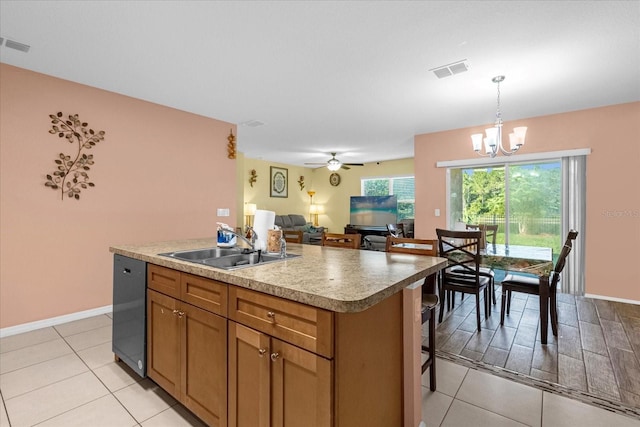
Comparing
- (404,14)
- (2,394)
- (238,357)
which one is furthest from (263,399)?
(404,14)

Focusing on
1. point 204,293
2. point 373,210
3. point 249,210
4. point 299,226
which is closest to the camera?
point 204,293

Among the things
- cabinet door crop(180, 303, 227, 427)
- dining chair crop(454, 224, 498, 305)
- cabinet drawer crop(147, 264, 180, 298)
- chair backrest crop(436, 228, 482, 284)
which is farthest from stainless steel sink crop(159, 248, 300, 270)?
dining chair crop(454, 224, 498, 305)

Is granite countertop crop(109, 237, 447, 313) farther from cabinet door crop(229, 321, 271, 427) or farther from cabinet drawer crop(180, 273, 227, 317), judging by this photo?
cabinet door crop(229, 321, 271, 427)

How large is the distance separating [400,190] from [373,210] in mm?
910

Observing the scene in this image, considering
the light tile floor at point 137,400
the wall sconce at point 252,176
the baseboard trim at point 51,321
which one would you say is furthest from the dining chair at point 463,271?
the wall sconce at point 252,176

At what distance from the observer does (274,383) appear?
3.84 ft

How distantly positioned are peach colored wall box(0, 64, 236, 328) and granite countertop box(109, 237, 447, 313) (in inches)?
69.9

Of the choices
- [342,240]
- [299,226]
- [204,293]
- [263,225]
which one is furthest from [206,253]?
[299,226]

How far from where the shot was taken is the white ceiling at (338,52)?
199cm

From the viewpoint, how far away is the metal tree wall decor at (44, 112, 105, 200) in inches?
118

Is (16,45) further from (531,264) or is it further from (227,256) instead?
(531,264)

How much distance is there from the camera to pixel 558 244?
167 inches

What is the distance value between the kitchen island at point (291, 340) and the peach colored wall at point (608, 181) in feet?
11.7

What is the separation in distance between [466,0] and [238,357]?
7.88 feet
